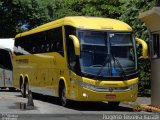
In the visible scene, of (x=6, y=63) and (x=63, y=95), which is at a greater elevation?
(x=6, y=63)

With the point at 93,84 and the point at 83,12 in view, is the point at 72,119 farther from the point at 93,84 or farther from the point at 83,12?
the point at 83,12

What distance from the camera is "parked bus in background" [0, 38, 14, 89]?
115ft

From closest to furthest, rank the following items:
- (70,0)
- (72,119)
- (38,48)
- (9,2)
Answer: (72,119) → (38,48) → (70,0) → (9,2)

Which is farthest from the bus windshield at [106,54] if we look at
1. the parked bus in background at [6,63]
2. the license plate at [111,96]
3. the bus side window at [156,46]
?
the parked bus in background at [6,63]

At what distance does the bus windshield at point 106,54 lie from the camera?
1906 centimetres

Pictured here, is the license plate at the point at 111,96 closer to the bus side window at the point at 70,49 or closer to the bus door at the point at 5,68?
the bus side window at the point at 70,49

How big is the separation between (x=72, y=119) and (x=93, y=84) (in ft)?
10.9

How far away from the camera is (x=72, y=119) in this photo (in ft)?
51.8

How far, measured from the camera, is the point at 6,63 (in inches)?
1394

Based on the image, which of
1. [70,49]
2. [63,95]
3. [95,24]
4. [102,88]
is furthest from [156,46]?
[63,95]

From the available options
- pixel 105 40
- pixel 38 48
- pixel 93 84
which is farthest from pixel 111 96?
pixel 38 48

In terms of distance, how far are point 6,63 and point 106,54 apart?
17172mm

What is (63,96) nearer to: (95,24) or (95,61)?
(95,61)

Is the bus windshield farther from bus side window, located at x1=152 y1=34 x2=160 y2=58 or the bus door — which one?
the bus door
